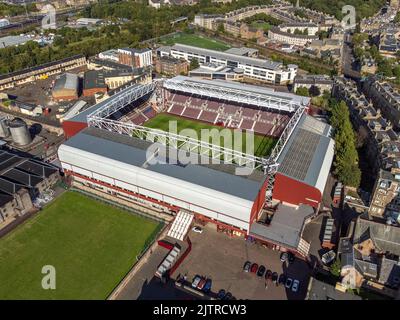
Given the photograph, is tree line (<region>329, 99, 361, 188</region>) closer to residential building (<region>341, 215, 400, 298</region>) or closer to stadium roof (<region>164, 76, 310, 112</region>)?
stadium roof (<region>164, 76, 310, 112</region>)

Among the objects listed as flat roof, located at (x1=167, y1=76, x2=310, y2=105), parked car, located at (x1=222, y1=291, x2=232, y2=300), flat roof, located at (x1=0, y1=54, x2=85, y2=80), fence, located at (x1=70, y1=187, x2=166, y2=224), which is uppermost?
flat roof, located at (x1=167, y1=76, x2=310, y2=105)

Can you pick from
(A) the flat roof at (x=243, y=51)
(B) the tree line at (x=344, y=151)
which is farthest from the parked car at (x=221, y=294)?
(A) the flat roof at (x=243, y=51)

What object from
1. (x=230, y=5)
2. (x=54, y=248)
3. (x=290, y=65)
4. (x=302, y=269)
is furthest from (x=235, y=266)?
(x=230, y=5)

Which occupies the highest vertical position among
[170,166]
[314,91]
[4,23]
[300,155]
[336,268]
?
[4,23]

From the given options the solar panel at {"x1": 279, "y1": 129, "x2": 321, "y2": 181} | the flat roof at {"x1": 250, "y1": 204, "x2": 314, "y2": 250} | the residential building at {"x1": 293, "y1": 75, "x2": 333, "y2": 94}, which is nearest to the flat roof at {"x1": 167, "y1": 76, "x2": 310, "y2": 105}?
the solar panel at {"x1": 279, "y1": 129, "x2": 321, "y2": 181}

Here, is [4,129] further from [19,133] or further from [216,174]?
[216,174]

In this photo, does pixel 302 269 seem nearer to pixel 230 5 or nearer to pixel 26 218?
pixel 26 218

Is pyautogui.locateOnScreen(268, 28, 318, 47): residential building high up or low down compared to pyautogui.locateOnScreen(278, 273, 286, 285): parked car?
up

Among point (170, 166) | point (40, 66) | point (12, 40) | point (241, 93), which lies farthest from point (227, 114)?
point (12, 40)
